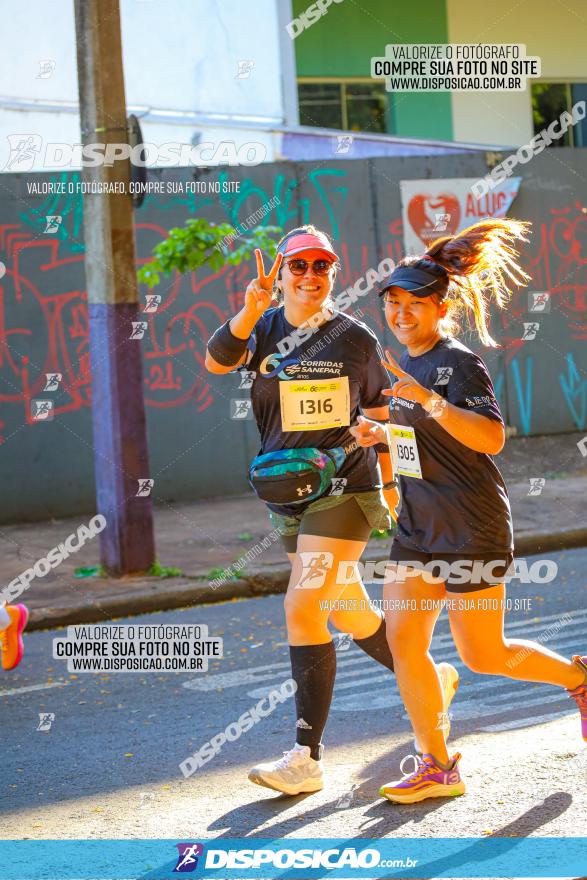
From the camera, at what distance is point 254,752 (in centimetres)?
513

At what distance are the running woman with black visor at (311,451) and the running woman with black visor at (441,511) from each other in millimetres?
328

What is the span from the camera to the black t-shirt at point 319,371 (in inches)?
185

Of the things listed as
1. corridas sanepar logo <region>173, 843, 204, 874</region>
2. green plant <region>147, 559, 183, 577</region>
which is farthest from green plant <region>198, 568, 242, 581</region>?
corridas sanepar logo <region>173, 843, 204, 874</region>

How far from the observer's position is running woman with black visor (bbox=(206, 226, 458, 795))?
4.54 m

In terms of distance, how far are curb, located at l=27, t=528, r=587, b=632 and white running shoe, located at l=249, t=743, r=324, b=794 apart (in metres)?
3.74

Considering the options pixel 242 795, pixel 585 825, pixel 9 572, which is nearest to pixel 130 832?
pixel 242 795

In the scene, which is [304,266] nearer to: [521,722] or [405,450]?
[405,450]

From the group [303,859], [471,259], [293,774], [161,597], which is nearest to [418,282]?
[471,259]

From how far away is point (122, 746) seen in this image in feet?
17.5

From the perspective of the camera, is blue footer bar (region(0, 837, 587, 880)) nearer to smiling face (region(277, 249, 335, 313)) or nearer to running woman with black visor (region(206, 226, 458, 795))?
running woman with black visor (region(206, 226, 458, 795))

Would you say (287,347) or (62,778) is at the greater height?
(287,347)

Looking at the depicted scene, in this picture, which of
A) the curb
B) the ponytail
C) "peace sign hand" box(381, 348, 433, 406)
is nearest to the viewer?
"peace sign hand" box(381, 348, 433, 406)

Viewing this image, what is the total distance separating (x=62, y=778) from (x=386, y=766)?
1249 millimetres

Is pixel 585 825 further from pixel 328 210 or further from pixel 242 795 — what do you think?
pixel 328 210
